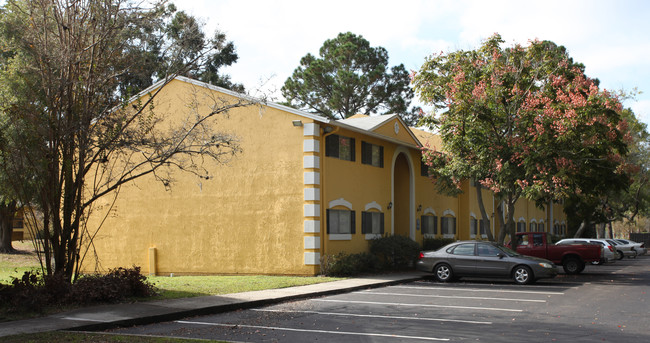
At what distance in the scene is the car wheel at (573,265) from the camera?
81.6 feet

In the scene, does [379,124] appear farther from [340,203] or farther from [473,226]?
→ [473,226]

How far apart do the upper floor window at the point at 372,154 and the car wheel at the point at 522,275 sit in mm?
7665

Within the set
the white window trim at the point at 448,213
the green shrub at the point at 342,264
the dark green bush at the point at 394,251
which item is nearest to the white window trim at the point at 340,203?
the green shrub at the point at 342,264

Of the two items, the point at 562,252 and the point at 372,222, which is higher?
the point at 372,222

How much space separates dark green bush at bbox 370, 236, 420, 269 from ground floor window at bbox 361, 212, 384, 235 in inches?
19.0

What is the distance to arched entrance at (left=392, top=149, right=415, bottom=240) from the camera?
28250 millimetres

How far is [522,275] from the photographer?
19.4 m

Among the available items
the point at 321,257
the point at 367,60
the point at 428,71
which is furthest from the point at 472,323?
the point at 367,60

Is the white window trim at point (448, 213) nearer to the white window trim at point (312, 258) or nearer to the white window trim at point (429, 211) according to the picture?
the white window trim at point (429, 211)

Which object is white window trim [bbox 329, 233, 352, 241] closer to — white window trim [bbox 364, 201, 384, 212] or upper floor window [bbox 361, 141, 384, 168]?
white window trim [bbox 364, 201, 384, 212]

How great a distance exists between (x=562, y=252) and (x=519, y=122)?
6.82 metres

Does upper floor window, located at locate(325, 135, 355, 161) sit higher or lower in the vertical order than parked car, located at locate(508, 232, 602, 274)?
higher

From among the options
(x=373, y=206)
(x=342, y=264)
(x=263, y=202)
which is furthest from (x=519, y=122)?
(x=263, y=202)

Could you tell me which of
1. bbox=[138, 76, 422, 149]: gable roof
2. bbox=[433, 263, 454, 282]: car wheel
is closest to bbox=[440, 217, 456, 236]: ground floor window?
bbox=[138, 76, 422, 149]: gable roof
